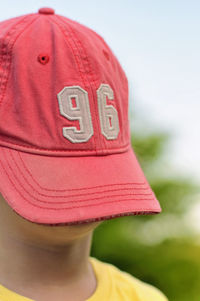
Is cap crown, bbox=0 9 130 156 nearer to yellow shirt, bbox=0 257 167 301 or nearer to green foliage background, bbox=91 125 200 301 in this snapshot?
yellow shirt, bbox=0 257 167 301

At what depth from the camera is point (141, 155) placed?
6.56ft

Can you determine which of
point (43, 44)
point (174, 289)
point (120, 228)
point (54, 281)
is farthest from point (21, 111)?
point (174, 289)

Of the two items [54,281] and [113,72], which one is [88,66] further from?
[54,281]

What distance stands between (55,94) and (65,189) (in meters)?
0.19

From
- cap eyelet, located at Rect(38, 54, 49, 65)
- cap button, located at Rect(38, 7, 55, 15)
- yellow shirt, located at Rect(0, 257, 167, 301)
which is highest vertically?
cap button, located at Rect(38, 7, 55, 15)

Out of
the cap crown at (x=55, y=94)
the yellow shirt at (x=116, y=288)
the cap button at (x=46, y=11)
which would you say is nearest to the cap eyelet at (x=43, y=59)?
the cap crown at (x=55, y=94)

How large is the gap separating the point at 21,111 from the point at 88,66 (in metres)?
0.17

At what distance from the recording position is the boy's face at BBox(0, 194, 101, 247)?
3.10ft

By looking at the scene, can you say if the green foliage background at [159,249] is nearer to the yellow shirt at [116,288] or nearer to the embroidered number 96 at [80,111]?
the yellow shirt at [116,288]

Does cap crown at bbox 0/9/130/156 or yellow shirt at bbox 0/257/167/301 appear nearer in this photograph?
cap crown at bbox 0/9/130/156

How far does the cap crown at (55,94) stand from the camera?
0.91 meters

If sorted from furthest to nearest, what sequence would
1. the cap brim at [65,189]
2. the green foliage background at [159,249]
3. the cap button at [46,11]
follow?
1. the green foliage background at [159,249]
2. the cap button at [46,11]
3. the cap brim at [65,189]

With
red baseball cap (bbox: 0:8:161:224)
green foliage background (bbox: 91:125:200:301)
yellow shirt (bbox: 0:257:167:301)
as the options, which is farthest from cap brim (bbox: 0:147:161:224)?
green foliage background (bbox: 91:125:200:301)

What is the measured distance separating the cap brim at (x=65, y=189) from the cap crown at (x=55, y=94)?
0.08 feet
